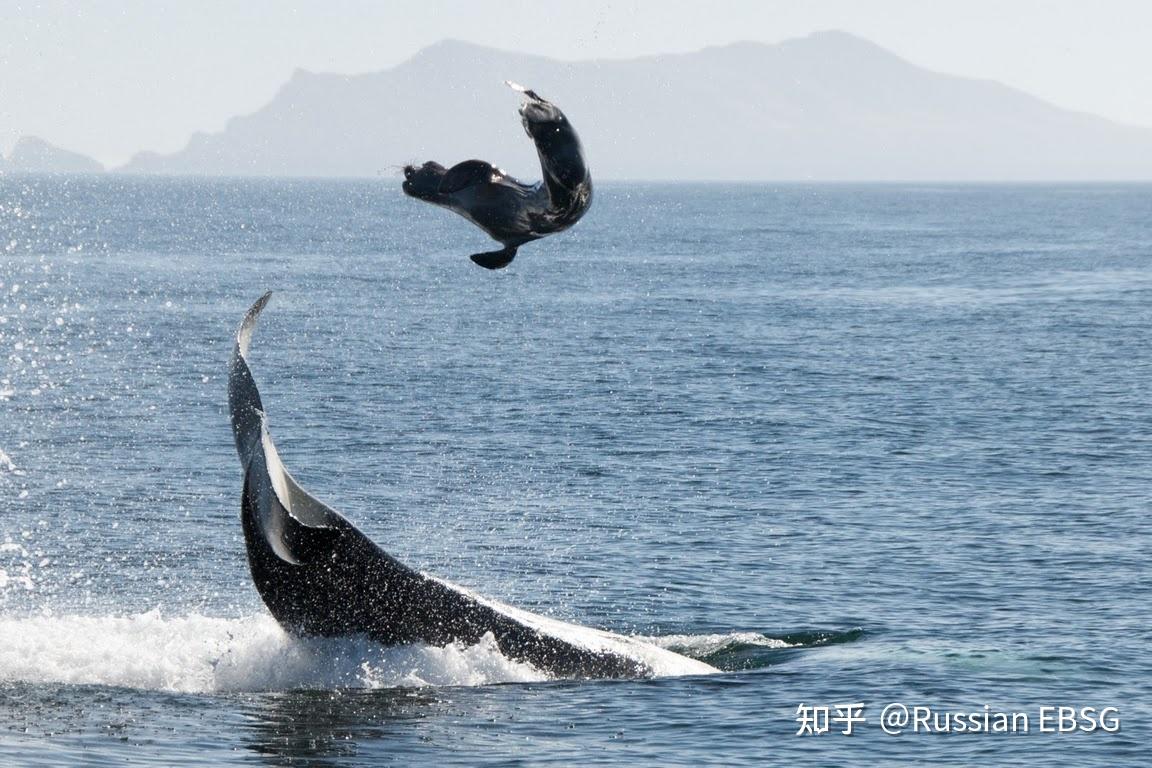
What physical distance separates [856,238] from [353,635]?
170 meters

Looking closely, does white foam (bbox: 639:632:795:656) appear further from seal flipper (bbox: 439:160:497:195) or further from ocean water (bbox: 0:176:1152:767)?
seal flipper (bbox: 439:160:497:195)

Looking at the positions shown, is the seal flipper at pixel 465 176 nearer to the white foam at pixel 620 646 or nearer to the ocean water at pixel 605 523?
the ocean water at pixel 605 523

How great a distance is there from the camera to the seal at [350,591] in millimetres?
23453

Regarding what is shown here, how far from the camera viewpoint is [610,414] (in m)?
Result: 62.5

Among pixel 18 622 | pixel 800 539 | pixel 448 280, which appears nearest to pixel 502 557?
pixel 800 539

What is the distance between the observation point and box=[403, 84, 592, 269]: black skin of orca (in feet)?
54.3

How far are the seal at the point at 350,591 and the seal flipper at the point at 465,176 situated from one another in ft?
18.6

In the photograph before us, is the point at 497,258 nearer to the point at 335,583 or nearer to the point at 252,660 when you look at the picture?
the point at 335,583

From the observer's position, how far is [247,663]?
2845 centimetres

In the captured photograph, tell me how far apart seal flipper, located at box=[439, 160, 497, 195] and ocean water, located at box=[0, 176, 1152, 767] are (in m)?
10.0

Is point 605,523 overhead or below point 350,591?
below

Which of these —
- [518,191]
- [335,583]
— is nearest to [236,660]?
[335,583]

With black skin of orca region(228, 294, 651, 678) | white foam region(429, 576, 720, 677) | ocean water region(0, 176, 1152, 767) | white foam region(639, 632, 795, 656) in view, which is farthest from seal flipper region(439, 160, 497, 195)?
white foam region(639, 632, 795, 656)

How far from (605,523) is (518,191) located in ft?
89.5
